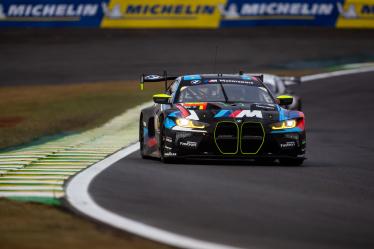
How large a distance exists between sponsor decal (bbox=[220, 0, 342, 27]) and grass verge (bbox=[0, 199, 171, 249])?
29069 mm

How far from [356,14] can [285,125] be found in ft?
82.0

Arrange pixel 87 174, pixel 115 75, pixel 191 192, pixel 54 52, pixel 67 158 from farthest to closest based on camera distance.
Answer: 1. pixel 54 52
2. pixel 115 75
3. pixel 67 158
4. pixel 87 174
5. pixel 191 192

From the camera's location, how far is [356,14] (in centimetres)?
3778

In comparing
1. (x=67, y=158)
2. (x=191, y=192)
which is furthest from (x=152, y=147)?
(x=191, y=192)

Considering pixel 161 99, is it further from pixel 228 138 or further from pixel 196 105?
pixel 228 138

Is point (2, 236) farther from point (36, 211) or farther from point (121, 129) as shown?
point (121, 129)

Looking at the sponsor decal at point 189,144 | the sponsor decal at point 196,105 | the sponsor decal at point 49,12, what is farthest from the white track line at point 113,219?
the sponsor decal at point 49,12

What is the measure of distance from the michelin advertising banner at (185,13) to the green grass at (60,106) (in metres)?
5.00

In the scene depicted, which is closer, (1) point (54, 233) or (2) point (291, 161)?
(1) point (54, 233)

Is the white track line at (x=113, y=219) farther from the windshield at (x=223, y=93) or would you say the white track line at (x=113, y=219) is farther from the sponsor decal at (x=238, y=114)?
the windshield at (x=223, y=93)

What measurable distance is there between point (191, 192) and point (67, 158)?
4.16m

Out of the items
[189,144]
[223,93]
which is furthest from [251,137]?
[223,93]

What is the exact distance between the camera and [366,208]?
905cm

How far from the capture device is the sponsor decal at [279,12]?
36.9 meters
